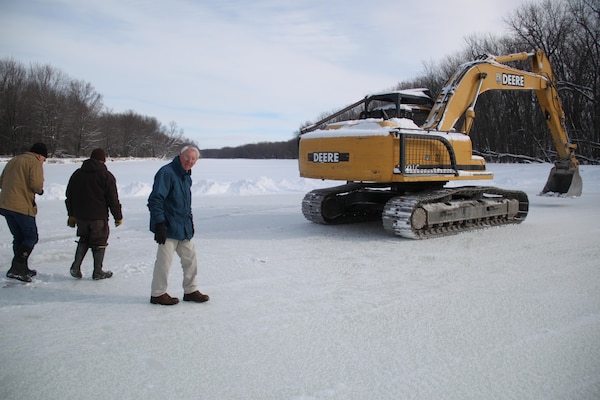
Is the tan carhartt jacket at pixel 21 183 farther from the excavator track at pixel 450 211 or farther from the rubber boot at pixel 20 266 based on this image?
the excavator track at pixel 450 211

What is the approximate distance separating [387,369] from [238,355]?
3.58 feet

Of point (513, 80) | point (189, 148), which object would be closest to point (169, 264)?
point (189, 148)

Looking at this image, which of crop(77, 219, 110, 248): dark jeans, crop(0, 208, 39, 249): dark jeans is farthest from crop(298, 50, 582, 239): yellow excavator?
crop(0, 208, 39, 249): dark jeans

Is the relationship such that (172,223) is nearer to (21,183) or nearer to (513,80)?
(21,183)

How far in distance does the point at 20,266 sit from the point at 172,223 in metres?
2.23

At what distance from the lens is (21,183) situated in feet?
16.9

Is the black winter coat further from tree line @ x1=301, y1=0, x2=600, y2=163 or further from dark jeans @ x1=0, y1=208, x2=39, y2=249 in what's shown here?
tree line @ x1=301, y1=0, x2=600, y2=163

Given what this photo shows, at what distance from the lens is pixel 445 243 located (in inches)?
283

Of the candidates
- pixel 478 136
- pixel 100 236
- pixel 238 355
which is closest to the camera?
pixel 238 355

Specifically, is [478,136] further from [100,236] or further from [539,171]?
[100,236]

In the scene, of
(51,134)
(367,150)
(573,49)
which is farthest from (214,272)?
(51,134)

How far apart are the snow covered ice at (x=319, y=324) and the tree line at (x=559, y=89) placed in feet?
64.8

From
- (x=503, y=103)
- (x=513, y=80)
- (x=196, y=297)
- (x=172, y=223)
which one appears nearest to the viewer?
(x=172, y=223)

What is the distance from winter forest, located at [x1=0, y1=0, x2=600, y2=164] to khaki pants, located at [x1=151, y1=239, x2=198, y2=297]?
1.30 meters
